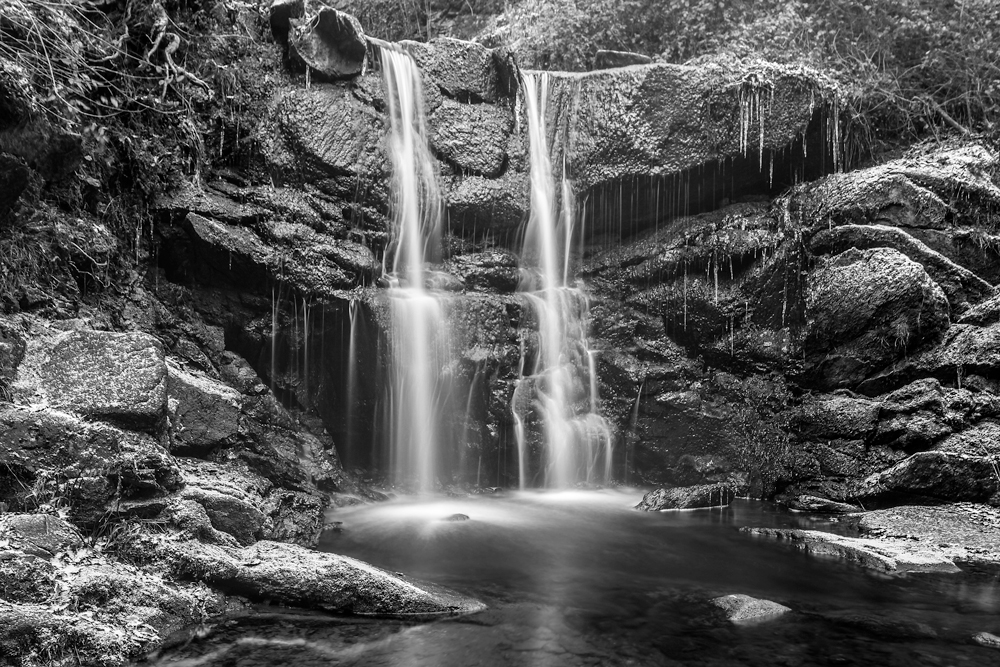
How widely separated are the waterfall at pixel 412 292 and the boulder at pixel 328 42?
0.57m

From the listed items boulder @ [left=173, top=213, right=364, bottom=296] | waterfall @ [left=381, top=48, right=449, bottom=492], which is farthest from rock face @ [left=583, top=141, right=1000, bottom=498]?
boulder @ [left=173, top=213, right=364, bottom=296]

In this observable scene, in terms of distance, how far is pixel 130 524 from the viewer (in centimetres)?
501

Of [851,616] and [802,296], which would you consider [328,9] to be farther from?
[851,616]

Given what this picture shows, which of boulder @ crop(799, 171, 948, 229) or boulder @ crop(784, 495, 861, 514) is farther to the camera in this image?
boulder @ crop(799, 171, 948, 229)

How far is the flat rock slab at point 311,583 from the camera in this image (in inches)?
193

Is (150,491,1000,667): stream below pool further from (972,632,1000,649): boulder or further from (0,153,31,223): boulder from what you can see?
(0,153,31,223): boulder

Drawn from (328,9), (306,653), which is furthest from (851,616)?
(328,9)

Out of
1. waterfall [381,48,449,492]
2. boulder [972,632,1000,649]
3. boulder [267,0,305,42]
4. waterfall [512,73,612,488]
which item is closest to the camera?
boulder [972,632,1000,649]

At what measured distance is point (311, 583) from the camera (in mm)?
4957

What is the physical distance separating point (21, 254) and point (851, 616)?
7.54 m

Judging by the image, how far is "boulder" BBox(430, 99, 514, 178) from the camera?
36.3 ft

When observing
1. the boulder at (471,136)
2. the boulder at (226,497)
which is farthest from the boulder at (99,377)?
the boulder at (471,136)

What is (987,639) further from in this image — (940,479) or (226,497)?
(226,497)

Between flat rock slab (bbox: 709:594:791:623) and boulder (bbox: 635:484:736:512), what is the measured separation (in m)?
3.70
